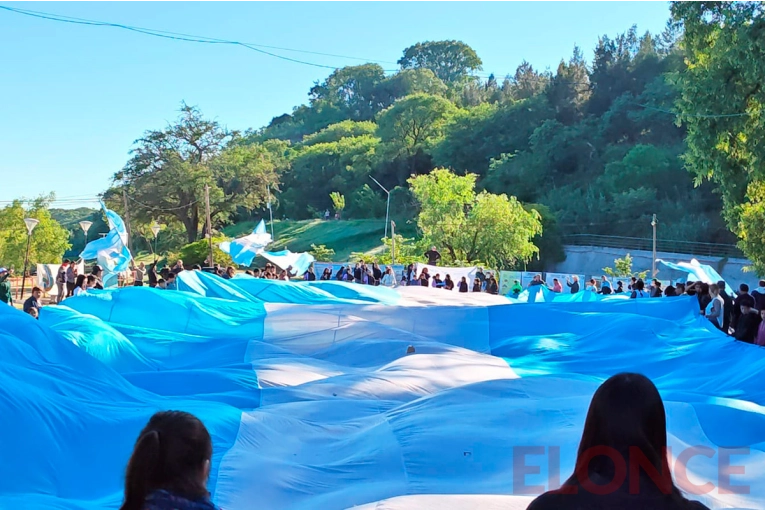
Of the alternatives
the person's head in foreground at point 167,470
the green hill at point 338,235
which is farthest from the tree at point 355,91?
the person's head in foreground at point 167,470

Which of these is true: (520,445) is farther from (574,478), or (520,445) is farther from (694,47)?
(694,47)

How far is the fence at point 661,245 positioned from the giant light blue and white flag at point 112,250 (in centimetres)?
2845

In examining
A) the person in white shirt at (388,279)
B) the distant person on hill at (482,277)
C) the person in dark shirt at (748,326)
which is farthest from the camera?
the distant person on hill at (482,277)

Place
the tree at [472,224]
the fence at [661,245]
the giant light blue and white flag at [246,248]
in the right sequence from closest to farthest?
the giant light blue and white flag at [246,248] < the tree at [472,224] < the fence at [661,245]

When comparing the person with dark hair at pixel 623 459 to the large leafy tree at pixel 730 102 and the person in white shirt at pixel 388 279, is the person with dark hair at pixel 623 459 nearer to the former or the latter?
the large leafy tree at pixel 730 102

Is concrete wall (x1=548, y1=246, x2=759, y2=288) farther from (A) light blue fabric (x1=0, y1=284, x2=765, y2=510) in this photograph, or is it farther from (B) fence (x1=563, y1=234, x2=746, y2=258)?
(A) light blue fabric (x1=0, y1=284, x2=765, y2=510)

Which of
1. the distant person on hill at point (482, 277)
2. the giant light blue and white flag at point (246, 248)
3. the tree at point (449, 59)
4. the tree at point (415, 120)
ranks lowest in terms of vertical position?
the distant person on hill at point (482, 277)

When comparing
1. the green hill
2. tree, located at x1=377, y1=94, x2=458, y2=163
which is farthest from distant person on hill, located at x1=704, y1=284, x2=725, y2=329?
tree, located at x1=377, y1=94, x2=458, y2=163

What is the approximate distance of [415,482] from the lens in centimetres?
471

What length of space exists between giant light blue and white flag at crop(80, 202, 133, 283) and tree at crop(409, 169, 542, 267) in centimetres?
1840

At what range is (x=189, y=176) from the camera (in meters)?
46.6

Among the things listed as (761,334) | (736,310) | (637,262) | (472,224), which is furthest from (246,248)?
(637,262)

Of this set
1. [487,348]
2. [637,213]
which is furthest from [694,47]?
[637,213]

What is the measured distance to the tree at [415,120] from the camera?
6488 cm
